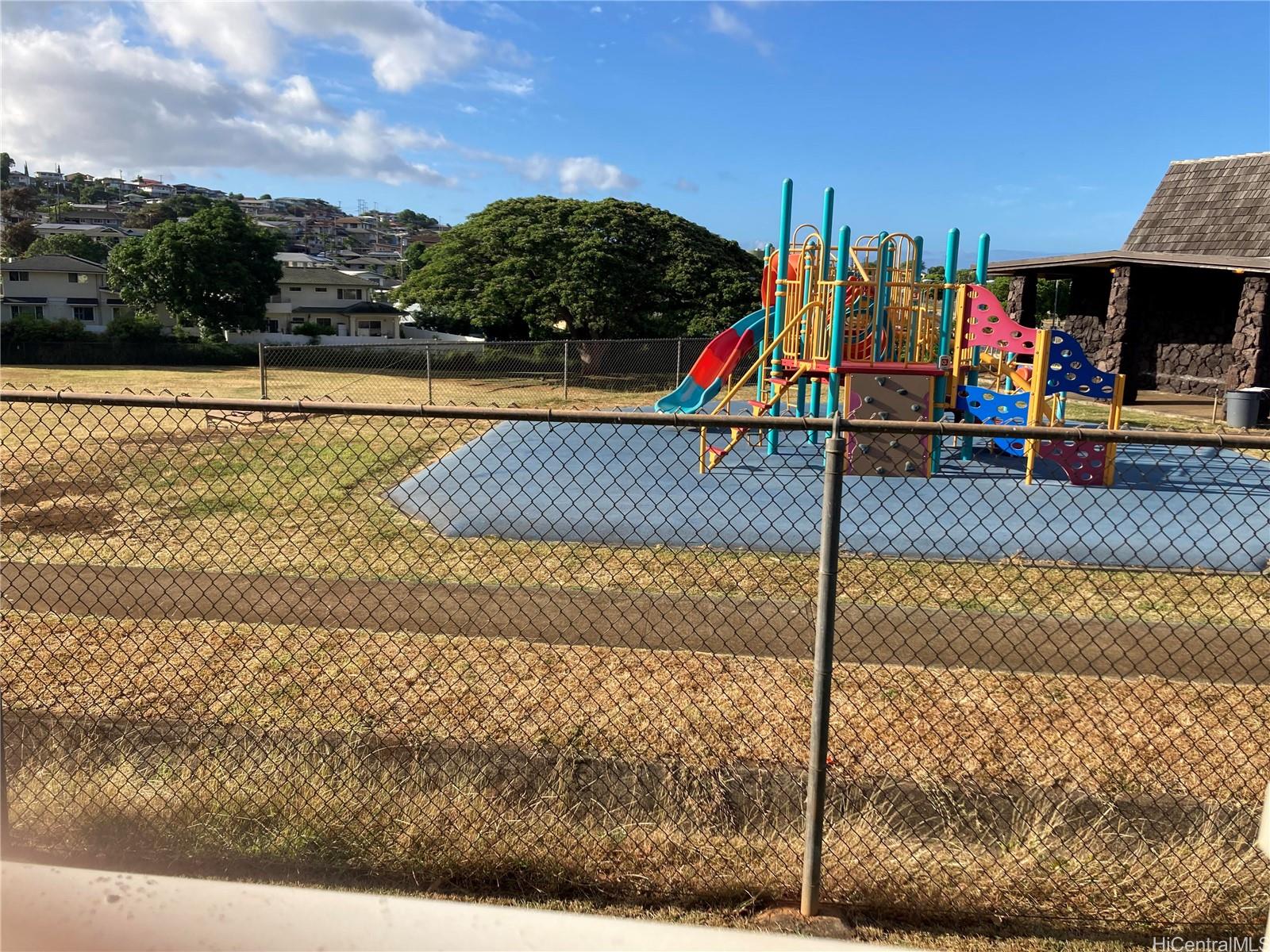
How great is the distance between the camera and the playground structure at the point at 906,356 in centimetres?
1128

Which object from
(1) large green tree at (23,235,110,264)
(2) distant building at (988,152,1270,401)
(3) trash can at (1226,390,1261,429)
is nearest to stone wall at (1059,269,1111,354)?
(2) distant building at (988,152,1270,401)

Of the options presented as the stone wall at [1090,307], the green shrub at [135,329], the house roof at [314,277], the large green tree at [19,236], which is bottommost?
the green shrub at [135,329]

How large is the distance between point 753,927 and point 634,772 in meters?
0.89

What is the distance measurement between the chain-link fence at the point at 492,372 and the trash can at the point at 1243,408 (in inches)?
423

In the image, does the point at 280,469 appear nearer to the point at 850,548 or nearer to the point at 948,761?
the point at 850,548

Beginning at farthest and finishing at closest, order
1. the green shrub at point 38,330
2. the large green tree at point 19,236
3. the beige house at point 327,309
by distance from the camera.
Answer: the large green tree at point 19,236 < the beige house at point 327,309 < the green shrub at point 38,330

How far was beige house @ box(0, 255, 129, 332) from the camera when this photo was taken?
51250 millimetres

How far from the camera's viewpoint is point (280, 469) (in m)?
11.3

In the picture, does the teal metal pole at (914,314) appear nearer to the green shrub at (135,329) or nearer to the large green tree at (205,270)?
the green shrub at (135,329)

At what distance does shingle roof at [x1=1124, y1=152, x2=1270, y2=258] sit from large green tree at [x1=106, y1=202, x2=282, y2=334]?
98.7 feet

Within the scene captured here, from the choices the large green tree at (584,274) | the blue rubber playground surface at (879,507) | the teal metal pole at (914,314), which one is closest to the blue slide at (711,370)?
the blue rubber playground surface at (879,507)

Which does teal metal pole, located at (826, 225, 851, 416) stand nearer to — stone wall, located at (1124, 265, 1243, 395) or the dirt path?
the dirt path

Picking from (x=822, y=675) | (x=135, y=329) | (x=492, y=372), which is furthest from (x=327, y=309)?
(x=822, y=675)

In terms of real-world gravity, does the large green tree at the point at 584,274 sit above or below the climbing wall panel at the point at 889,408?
above
